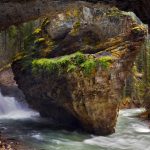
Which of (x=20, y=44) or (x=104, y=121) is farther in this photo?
(x=20, y=44)

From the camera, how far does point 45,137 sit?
15.3m

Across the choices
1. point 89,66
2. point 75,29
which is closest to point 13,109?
point 75,29

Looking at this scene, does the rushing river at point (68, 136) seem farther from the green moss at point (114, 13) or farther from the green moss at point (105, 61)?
the green moss at point (114, 13)

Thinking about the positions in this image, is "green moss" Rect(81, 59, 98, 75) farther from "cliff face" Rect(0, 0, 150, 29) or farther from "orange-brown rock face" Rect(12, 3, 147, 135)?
"cliff face" Rect(0, 0, 150, 29)

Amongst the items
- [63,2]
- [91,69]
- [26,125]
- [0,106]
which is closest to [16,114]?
[0,106]

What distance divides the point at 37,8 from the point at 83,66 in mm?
5747

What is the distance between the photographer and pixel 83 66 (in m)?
16.3

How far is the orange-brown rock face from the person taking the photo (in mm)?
16422

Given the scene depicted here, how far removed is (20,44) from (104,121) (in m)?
15.5

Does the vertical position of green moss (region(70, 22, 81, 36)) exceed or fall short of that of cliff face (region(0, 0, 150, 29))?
it exceeds it

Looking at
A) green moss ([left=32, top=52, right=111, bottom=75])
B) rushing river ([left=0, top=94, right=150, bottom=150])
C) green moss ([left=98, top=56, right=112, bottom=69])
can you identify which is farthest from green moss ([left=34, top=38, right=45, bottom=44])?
green moss ([left=98, top=56, right=112, bottom=69])

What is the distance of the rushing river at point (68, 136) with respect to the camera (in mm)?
13867

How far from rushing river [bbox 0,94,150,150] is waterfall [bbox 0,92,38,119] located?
21.4 inches

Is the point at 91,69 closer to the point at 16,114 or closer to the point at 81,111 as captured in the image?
the point at 81,111
